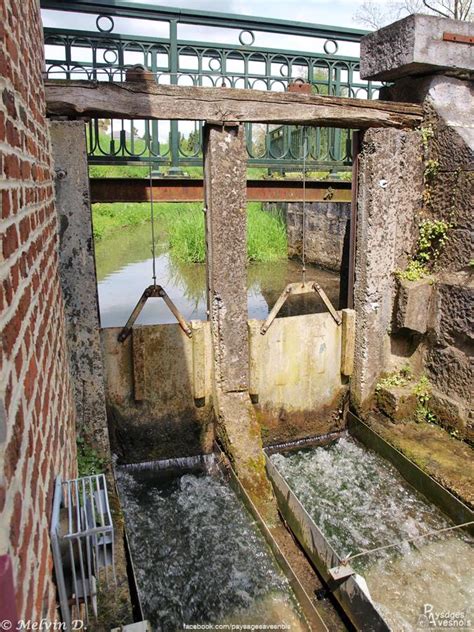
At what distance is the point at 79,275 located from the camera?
374 centimetres

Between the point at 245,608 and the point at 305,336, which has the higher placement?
the point at 305,336

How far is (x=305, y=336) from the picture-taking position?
16.1ft

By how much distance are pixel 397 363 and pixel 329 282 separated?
15.3 ft

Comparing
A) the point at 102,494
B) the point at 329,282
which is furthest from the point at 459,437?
the point at 329,282

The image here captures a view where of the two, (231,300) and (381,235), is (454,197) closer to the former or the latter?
(381,235)

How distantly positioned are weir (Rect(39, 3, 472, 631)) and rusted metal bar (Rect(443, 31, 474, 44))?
0.55 meters

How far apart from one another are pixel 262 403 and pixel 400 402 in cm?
126

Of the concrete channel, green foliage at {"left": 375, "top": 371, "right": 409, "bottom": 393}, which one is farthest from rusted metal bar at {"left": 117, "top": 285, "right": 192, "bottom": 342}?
green foliage at {"left": 375, "top": 371, "right": 409, "bottom": 393}

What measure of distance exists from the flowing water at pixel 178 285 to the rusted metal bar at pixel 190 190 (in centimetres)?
292

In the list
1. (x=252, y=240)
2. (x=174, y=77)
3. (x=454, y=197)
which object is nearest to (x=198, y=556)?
(x=454, y=197)

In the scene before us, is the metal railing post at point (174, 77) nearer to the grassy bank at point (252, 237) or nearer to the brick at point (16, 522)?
the brick at point (16, 522)

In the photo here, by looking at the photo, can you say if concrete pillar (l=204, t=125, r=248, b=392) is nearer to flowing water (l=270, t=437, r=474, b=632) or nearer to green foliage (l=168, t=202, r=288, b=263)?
flowing water (l=270, t=437, r=474, b=632)

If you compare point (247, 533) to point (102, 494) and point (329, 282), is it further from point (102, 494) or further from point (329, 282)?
point (329, 282)

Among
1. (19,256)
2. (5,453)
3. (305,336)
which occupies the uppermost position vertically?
(19,256)
